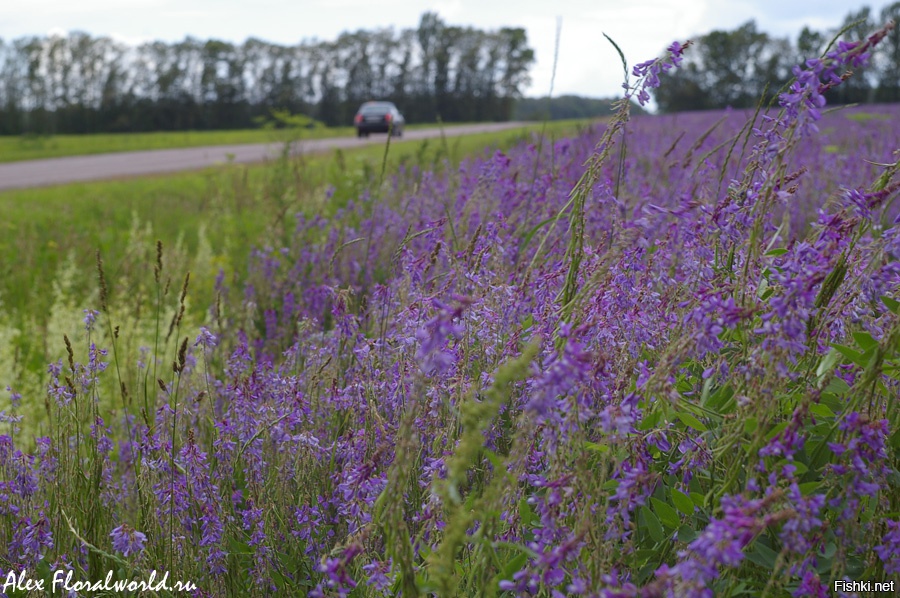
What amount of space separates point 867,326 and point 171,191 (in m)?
11.5

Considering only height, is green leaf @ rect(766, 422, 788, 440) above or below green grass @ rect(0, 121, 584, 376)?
above

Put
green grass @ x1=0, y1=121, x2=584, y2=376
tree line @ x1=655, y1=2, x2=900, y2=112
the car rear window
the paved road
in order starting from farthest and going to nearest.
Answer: tree line @ x1=655, y1=2, x2=900, y2=112
the car rear window
the paved road
green grass @ x1=0, y1=121, x2=584, y2=376

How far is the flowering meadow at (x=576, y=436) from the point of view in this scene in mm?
1261

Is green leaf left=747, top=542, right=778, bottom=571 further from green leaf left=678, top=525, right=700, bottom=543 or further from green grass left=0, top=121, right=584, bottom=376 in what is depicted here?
green grass left=0, top=121, right=584, bottom=376

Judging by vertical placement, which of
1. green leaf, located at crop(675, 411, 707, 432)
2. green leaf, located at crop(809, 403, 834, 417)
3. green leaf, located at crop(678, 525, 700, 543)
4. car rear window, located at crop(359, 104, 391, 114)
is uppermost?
car rear window, located at crop(359, 104, 391, 114)

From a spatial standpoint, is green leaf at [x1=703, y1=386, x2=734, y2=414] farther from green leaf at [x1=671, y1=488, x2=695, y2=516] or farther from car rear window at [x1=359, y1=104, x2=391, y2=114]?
car rear window at [x1=359, y1=104, x2=391, y2=114]

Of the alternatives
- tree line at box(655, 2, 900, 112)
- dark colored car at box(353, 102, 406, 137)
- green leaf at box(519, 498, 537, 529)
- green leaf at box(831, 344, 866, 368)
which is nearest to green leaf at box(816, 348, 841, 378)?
green leaf at box(831, 344, 866, 368)

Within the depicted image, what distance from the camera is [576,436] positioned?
1.34 meters

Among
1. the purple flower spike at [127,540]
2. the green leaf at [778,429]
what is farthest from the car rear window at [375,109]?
the green leaf at [778,429]

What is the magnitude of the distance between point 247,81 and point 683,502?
71.9 metres

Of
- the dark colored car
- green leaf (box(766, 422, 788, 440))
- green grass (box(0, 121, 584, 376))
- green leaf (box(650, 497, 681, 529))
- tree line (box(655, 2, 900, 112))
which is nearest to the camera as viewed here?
green leaf (box(766, 422, 788, 440))

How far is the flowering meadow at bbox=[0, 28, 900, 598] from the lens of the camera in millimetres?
1261

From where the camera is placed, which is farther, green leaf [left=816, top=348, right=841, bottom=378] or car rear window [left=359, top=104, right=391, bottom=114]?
car rear window [left=359, top=104, right=391, bottom=114]

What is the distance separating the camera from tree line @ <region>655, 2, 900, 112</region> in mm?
44281
